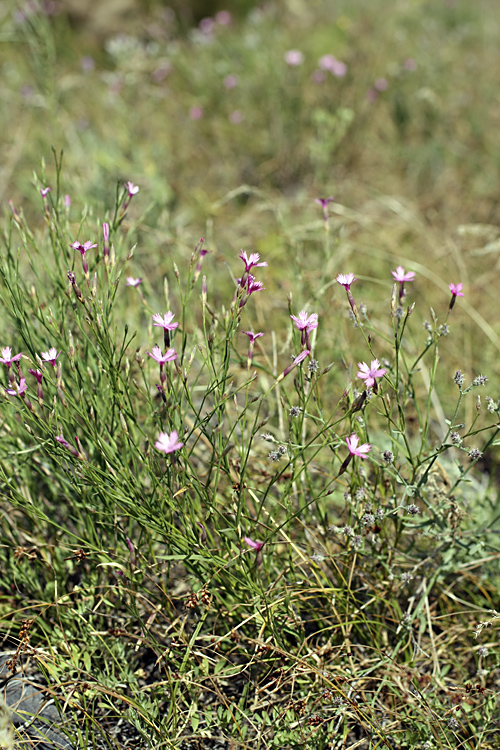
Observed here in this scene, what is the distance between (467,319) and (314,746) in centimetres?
199

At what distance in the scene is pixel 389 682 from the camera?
1.39 metres

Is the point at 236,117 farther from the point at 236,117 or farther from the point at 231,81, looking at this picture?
the point at 231,81

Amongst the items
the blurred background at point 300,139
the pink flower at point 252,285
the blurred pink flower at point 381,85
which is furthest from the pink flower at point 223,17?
the pink flower at point 252,285

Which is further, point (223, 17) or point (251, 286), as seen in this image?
point (223, 17)

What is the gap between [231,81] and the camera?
13.8 ft

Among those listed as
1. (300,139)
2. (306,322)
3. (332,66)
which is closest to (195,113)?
(300,139)

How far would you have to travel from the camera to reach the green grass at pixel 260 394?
4.43 ft

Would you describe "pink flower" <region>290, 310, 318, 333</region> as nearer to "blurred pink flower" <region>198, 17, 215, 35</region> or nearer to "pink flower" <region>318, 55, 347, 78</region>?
"pink flower" <region>318, 55, 347, 78</region>

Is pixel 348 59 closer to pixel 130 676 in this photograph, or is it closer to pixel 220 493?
pixel 220 493

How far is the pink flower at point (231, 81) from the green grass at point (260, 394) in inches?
2.5

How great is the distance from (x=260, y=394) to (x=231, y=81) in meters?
3.68

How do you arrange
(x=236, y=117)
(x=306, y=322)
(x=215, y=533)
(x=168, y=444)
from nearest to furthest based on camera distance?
(x=168, y=444) → (x=306, y=322) → (x=215, y=533) → (x=236, y=117)

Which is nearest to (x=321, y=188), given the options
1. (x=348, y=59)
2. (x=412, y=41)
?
(x=348, y=59)

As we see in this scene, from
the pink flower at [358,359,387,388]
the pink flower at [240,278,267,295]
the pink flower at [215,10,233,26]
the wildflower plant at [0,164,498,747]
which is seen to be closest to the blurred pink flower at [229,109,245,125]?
the pink flower at [215,10,233,26]
